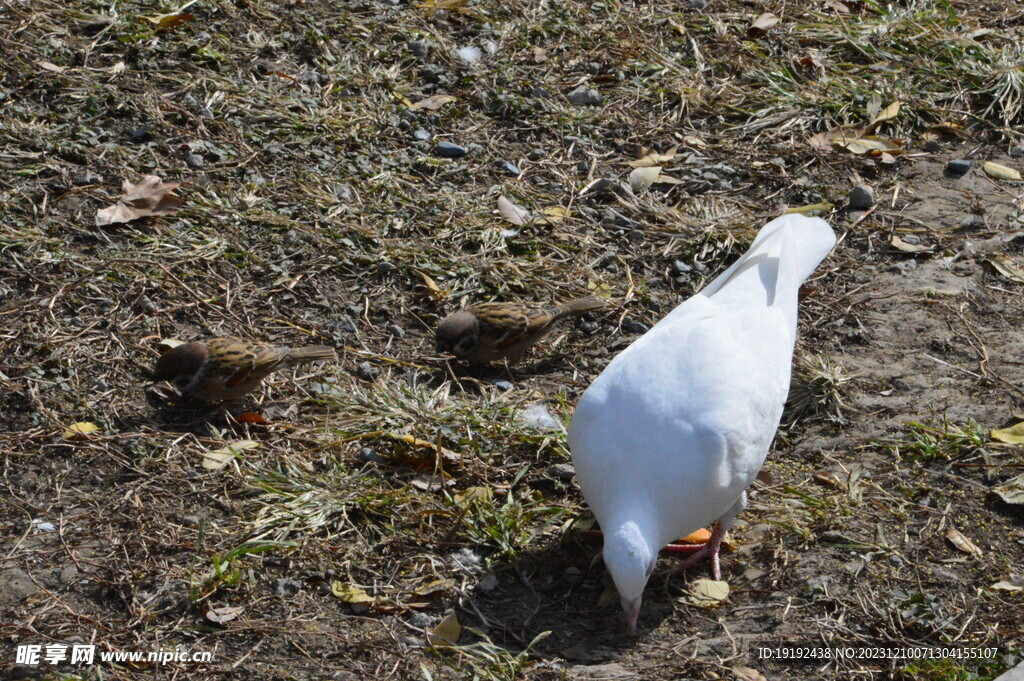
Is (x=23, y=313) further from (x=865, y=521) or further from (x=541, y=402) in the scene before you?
(x=865, y=521)

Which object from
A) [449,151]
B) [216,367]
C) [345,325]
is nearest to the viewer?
[216,367]

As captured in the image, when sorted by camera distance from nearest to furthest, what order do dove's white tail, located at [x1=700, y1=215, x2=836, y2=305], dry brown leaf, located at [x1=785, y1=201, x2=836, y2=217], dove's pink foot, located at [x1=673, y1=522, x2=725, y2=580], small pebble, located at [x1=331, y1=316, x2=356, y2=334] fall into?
1. dove's pink foot, located at [x1=673, y1=522, x2=725, y2=580]
2. dove's white tail, located at [x1=700, y1=215, x2=836, y2=305]
3. small pebble, located at [x1=331, y1=316, x2=356, y2=334]
4. dry brown leaf, located at [x1=785, y1=201, x2=836, y2=217]

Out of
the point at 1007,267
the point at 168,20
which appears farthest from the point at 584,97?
the point at 1007,267

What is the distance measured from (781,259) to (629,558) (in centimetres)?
175

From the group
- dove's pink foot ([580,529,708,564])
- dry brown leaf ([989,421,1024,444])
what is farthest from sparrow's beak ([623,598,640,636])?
dry brown leaf ([989,421,1024,444])

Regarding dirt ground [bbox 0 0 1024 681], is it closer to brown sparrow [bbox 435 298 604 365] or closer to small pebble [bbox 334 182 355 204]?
small pebble [bbox 334 182 355 204]

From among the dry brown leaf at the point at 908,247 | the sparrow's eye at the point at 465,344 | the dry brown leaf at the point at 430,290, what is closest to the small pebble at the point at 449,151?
the dry brown leaf at the point at 430,290

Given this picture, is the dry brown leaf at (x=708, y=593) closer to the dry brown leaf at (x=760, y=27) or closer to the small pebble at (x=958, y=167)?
the small pebble at (x=958, y=167)

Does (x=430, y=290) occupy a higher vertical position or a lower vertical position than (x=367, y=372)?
higher

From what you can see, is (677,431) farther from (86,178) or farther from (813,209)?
(86,178)

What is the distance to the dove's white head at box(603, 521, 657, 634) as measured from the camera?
369cm

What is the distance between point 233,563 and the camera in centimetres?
398

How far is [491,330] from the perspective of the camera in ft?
16.5

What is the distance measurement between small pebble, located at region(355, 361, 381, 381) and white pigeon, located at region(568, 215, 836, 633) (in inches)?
54.0
